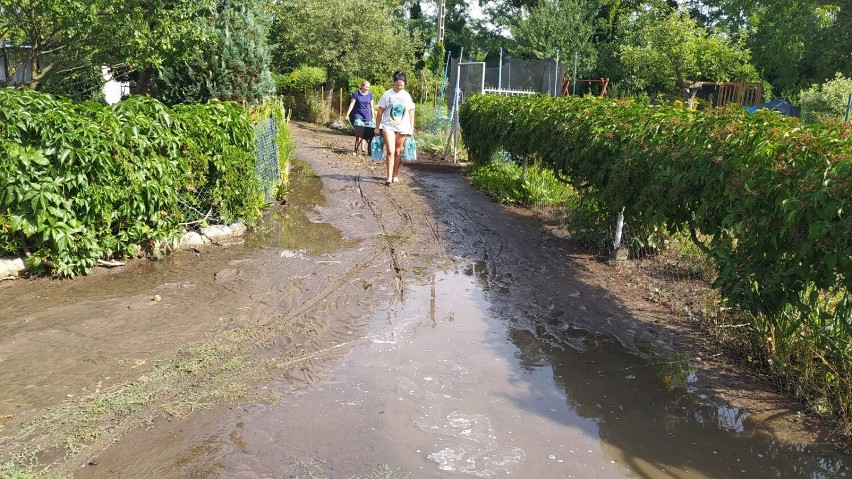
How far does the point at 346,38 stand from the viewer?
81.0 feet

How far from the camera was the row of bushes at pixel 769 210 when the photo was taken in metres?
3.99

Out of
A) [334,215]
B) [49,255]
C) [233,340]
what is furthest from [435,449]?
[334,215]

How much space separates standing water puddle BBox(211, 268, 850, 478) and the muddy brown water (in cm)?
2

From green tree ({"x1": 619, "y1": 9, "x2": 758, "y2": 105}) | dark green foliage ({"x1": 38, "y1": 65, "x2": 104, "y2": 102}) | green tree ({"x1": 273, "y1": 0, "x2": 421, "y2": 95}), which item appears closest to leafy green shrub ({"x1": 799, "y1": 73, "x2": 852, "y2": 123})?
green tree ({"x1": 619, "y1": 9, "x2": 758, "y2": 105})

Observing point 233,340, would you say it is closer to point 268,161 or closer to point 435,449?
point 435,449

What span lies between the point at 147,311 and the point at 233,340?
3.46 ft

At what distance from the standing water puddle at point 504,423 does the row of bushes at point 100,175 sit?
3031mm

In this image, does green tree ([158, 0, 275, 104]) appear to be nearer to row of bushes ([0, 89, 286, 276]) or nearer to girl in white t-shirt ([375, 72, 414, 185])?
girl in white t-shirt ([375, 72, 414, 185])

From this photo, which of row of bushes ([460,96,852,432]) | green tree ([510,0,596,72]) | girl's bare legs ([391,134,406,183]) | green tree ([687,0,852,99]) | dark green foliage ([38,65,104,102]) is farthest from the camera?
green tree ([510,0,596,72])

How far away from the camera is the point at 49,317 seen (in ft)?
17.8

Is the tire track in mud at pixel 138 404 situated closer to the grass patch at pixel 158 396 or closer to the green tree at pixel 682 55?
the grass patch at pixel 158 396

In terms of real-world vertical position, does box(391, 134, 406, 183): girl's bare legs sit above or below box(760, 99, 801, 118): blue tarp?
below

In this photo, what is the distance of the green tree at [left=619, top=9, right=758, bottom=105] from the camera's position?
2370cm

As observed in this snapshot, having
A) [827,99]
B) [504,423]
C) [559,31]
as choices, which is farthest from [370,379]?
[559,31]
